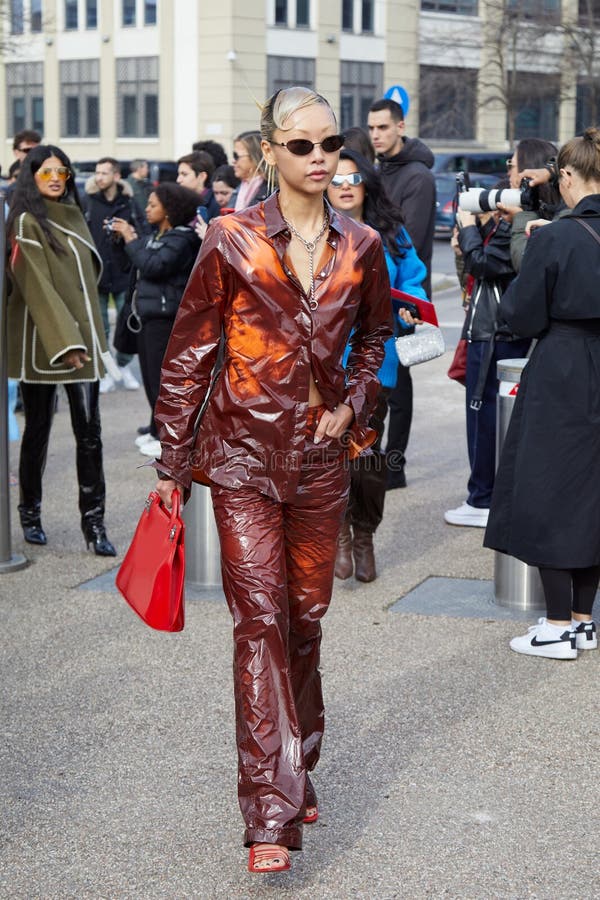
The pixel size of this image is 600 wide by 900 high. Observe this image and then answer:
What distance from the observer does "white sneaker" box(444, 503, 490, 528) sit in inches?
313

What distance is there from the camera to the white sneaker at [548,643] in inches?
220

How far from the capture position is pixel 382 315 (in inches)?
163

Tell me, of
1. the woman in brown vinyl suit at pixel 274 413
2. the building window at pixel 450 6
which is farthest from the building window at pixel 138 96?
the woman in brown vinyl suit at pixel 274 413

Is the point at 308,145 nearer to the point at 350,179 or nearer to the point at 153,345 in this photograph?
the point at 350,179

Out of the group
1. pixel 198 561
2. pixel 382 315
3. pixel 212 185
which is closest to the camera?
pixel 382 315

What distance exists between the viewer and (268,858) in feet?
11.9

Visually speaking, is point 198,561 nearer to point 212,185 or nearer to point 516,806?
point 516,806

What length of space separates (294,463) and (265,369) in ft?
0.87

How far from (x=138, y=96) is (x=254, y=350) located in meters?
50.6

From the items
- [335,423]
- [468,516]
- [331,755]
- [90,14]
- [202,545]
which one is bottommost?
[331,755]

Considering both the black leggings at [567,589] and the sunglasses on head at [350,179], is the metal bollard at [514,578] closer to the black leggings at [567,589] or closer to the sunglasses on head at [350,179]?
the black leggings at [567,589]

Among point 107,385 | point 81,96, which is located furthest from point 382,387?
point 81,96

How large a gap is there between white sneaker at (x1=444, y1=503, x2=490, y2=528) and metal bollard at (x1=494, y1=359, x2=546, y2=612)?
1502 mm

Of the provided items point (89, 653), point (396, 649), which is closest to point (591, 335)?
point (396, 649)
